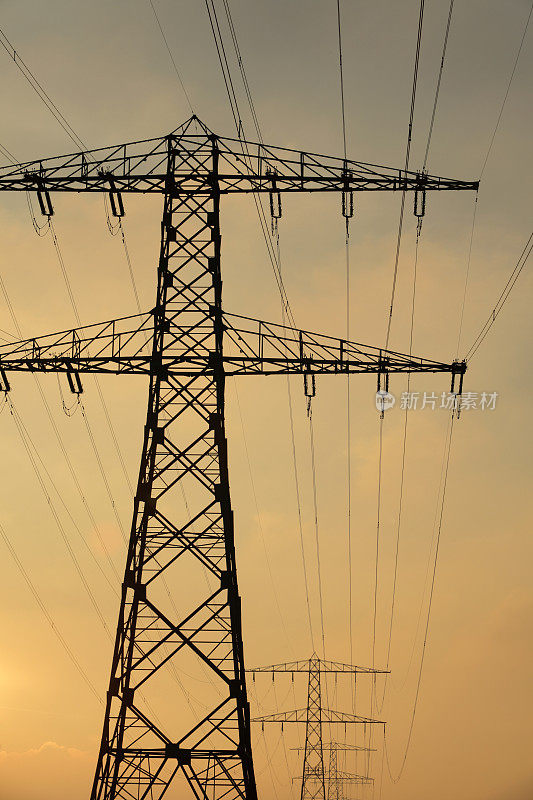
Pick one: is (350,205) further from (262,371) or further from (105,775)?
(105,775)

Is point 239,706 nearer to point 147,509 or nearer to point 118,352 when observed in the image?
point 147,509

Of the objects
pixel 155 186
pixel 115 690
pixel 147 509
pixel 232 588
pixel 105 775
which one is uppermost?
pixel 155 186

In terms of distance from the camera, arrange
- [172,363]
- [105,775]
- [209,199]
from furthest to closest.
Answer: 1. [209,199]
2. [172,363]
3. [105,775]

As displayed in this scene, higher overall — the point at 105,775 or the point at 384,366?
the point at 384,366

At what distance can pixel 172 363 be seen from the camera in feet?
97.8

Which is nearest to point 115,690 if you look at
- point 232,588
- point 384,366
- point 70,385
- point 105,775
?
point 105,775

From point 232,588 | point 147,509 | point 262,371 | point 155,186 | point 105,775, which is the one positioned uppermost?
point 155,186

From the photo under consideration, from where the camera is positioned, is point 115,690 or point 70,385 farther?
point 70,385

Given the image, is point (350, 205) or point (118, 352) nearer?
point (118, 352)

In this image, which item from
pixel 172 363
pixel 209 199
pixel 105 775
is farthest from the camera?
pixel 209 199

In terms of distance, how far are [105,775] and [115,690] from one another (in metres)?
2.17

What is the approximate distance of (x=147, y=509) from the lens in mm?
28891

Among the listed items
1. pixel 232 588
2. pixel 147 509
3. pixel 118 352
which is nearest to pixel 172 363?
pixel 118 352

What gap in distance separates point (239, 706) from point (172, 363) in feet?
30.2
